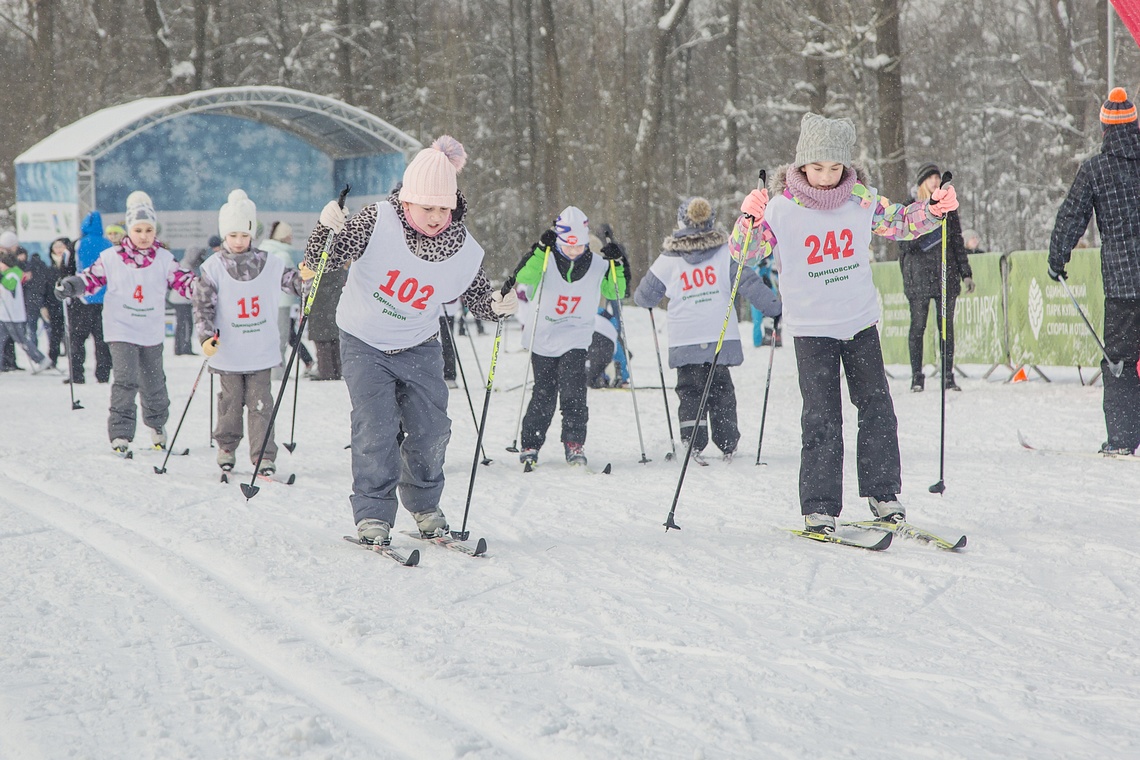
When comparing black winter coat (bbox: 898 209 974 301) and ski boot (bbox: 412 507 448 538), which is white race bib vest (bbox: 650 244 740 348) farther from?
black winter coat (bbox: 898 209 974 301)

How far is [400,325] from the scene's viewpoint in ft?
16.1

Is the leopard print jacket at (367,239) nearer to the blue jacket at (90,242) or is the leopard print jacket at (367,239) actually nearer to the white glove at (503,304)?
the white glove at (503,304)

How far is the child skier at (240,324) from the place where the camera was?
7137 millimetres

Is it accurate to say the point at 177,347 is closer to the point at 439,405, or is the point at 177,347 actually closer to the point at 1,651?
the point at 439,405

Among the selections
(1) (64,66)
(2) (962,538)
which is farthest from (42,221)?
(2) (962,538)

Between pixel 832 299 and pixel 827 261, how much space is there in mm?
157

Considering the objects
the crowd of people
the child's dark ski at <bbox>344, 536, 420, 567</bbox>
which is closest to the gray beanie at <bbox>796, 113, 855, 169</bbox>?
the crowd of people

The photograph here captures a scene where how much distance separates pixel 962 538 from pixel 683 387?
3.29 m

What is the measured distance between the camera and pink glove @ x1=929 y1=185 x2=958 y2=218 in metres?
4.89

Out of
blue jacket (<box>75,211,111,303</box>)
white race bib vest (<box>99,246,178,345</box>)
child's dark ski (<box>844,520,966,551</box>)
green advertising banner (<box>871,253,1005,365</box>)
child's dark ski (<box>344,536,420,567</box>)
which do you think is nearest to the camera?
child's dark ski (<box>344,536,420,567</box>)

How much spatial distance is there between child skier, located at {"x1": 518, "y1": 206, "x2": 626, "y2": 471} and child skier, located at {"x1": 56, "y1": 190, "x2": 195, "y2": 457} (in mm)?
2540

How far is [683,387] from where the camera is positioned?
780cm

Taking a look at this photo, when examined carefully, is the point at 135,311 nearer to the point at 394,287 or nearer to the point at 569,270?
the point at 569,270

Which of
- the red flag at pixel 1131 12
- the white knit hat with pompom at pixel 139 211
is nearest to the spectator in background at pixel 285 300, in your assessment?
the white knit hat with pompom at pixel 139 211
